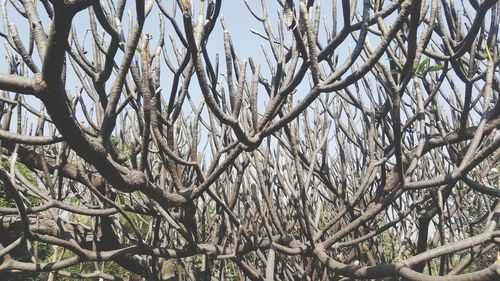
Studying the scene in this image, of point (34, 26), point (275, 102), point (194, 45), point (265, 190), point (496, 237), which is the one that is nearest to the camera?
point (34, 26)

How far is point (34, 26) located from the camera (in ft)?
3.76

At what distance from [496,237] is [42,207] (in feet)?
6.15

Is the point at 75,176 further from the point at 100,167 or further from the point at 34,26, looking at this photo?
the point at 34,26

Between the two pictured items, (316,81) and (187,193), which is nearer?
(316,81)

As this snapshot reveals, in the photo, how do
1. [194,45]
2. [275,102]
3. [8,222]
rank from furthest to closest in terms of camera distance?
[8,222] → [275,102] → [194,45]

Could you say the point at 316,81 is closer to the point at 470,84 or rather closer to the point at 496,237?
the point at 470,84

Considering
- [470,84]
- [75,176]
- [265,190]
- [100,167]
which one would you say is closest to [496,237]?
[470,84]

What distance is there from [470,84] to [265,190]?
1.09 metres

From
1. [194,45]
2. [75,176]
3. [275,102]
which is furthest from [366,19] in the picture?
[75,176]

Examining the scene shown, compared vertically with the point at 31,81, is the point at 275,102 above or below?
above

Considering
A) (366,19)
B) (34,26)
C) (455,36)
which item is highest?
(455,36)

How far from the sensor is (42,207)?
222cm

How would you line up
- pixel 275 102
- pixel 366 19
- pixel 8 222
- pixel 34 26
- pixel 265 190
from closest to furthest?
pixel 34 26
pixel 366 19
pixel 275 102
pixel 265 190
pixel 8 222

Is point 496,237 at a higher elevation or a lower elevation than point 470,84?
lower
